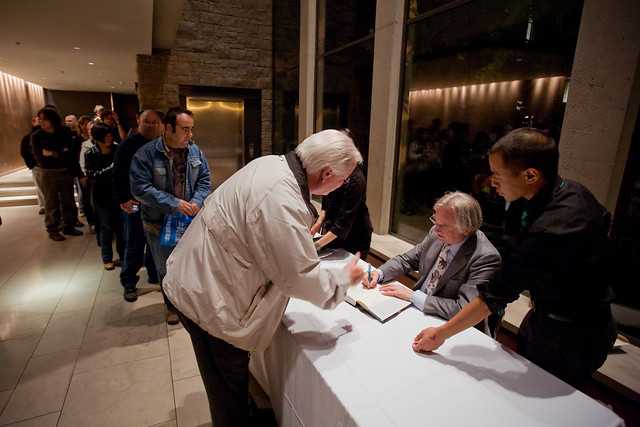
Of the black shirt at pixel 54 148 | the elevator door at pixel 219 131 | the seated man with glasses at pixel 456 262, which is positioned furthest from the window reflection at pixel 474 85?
the black shirt at pixel 54 148

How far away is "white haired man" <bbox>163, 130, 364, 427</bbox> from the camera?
110 cm

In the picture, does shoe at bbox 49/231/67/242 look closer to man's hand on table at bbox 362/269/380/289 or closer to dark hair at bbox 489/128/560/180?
man's hand on table at bbox 362/269/380/289

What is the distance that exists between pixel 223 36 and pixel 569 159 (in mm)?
6240

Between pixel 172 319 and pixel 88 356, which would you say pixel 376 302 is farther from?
pixel 88 356

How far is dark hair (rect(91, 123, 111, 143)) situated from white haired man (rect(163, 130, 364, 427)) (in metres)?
2.94

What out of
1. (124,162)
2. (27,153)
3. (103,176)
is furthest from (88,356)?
(27,153)

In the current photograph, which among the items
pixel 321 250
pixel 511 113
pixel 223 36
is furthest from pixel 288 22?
pixel 321 250

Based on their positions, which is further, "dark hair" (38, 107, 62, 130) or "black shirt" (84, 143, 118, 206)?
"dark hair" (38, 107, 62, 130)

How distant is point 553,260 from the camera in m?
1.04

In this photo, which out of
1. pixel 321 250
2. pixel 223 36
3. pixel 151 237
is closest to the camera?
pixel 321 250

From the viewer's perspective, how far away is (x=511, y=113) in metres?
2.70

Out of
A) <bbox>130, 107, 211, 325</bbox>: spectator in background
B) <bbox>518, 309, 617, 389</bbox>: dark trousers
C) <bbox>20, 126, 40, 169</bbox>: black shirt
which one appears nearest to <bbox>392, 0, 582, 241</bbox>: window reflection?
<bbox>518, 309, 617, 389</bbox>: dark trousers

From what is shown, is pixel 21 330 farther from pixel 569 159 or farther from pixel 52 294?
pixel 569 159

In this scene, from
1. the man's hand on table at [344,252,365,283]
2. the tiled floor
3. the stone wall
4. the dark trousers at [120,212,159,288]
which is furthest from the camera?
the stone wall
